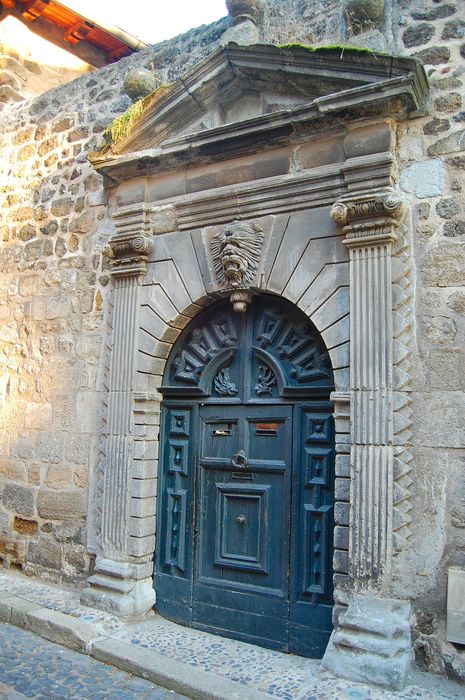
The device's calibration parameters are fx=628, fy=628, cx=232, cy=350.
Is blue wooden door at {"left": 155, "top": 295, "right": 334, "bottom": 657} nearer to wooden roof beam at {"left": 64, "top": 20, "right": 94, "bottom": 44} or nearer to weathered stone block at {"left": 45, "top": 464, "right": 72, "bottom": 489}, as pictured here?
weathered stone block at {"left": 45, "top": 464, "right": 72, "bottom": 489}

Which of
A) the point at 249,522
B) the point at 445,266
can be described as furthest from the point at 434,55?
the point at 249,522

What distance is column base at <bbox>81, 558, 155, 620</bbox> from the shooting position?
173 inches

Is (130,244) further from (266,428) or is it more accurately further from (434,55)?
(434,55)

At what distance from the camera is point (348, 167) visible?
12.8ft

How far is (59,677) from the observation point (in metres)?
3.66

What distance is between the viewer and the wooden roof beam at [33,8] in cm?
770

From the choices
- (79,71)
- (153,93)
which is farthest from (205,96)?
(79,71)

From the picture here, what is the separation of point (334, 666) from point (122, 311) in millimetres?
2835

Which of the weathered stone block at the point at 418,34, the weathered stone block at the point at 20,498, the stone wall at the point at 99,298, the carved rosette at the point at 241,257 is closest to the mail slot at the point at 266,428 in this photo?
the carved rosette at the point at 241,257

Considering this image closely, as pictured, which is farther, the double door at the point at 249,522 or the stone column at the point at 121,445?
the stone column at the point at 121,445

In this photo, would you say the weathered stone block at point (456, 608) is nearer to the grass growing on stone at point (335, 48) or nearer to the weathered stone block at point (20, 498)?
the grass growing on stone at point (335, 48)

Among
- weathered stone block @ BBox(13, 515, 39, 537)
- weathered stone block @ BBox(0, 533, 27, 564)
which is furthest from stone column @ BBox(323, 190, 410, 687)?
weathered stone block @ BBox(0, 533, 27, 564)

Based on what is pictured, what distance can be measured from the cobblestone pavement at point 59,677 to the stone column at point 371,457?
1.06m

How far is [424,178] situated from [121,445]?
2.78 meters
